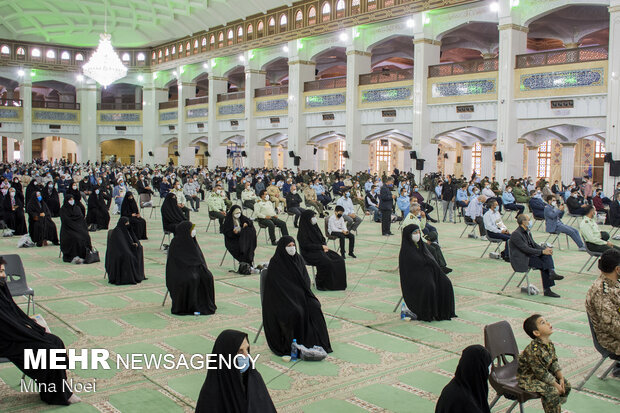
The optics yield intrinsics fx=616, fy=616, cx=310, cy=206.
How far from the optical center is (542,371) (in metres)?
3.47

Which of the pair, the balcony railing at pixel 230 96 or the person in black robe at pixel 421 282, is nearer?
the person in black robe at pixel 421 282

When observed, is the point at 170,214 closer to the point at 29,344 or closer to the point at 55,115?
the point at 29,344

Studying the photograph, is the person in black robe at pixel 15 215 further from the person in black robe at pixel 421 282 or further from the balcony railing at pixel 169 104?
the balcony railing at pixel 169 104

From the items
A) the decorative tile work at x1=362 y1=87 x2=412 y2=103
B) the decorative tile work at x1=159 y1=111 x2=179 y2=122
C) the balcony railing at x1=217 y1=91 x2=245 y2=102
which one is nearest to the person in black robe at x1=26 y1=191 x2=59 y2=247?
the decorative tile work at x1=362 y1=87 x2=412 y2=103

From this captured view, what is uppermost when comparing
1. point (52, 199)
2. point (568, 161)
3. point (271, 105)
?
point (271, 105)

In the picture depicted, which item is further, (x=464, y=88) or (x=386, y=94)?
(x=386, y=94)

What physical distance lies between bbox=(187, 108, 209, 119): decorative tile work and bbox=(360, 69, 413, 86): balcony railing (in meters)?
11.4

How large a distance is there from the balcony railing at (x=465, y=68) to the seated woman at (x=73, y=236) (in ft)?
48.5

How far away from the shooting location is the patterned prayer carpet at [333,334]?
13.5 ft

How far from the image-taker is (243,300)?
272 inches

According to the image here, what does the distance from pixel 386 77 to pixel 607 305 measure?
19550 mm

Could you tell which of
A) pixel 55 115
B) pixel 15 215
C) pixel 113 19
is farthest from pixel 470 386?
pixel 55 115

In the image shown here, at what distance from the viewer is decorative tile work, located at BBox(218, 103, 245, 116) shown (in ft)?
98.9

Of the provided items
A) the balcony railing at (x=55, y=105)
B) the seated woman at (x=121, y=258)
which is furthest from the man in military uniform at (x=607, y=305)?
the balcony railing at (x=55, y=105)
